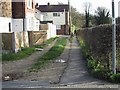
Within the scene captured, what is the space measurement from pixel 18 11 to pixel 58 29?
1889 inches

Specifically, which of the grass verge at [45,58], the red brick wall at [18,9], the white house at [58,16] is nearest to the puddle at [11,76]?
the grass verge at [45,58]

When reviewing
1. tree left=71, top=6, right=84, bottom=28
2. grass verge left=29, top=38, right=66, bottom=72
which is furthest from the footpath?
tree left=71, top=6, right=84, bottom=28

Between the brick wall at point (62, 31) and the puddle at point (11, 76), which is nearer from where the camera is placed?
the puddle at point (11, 76)

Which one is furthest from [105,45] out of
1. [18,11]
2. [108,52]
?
[18,11]

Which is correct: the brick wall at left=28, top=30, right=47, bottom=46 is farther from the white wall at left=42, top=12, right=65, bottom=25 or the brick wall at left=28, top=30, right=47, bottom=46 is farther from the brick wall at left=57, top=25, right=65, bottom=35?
the white wall at left=42, top=12, right=65, bottom=25

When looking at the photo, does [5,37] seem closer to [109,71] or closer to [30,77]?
[30,77]

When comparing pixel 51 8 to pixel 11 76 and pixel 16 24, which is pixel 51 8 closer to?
pixel 16 24

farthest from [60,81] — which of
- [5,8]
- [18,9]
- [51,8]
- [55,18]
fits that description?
[51,8]

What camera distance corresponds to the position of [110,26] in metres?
11.1

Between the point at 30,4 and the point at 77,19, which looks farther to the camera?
the point at 77,19

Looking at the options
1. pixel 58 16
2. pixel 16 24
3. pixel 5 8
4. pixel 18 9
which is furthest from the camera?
pixel 58 16

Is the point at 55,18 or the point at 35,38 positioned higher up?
the point at 55,18

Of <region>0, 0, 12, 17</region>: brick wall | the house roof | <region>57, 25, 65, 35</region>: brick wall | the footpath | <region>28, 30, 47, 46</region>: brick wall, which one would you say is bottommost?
the footpath

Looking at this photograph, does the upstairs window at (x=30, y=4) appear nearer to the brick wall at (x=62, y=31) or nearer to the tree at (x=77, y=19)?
the brick wall at (x=62, y=31)
